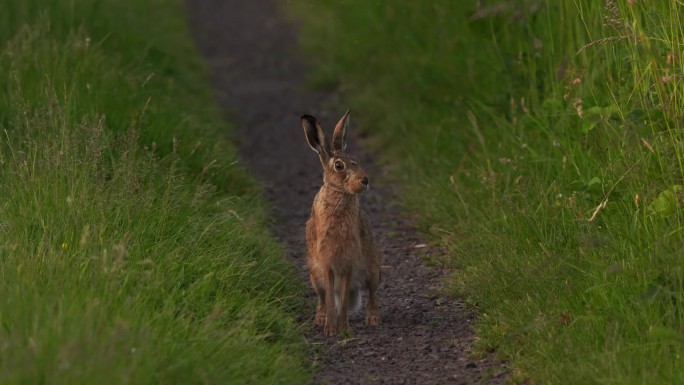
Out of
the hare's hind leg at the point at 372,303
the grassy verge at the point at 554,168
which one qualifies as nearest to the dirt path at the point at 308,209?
the hare's hind leg at the point at 372,303

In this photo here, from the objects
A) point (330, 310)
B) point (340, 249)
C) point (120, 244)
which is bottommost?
point (330, 310)

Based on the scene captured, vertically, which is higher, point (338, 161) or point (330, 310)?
point (338, 161)

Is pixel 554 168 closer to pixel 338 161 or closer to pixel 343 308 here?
pixel 338 161

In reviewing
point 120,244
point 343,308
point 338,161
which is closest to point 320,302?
point 343,308

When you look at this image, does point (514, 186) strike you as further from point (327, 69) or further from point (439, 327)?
point (327, 69)

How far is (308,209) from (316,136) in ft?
7.18

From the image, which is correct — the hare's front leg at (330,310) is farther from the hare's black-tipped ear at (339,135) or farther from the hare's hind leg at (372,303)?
the hare's black-tipped ear at (339,135)

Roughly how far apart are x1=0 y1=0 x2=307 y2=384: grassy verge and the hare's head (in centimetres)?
56

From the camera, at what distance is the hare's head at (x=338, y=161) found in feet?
20.0

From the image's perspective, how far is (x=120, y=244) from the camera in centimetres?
487

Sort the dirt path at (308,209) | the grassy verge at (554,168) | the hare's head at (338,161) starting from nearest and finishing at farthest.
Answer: the grassy verge at (554,168) < the dirt path at (308,209) < the hare's head at (338,161)

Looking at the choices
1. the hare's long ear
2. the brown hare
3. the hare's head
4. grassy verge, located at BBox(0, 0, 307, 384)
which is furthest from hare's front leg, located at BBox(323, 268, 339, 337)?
the hare's long ear

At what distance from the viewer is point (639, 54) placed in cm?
596

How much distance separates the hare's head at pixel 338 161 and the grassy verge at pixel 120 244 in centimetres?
56
